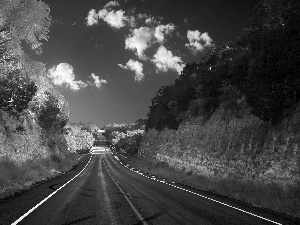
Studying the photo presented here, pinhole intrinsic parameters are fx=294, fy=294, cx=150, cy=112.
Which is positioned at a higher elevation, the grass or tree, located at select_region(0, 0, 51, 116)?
tree, located at select_region(0, 0, 51, 116)

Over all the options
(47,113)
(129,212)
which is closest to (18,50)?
(129,212)

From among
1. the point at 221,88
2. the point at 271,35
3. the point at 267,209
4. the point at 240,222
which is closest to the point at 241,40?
the point at 221,88

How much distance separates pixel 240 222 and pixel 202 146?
20.6 meters

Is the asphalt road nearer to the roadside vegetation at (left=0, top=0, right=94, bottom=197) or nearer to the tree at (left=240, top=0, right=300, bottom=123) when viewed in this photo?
the roadside vegetation at (left=0, top=0, right=94, bottom=197)

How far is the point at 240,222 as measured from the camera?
8.77m

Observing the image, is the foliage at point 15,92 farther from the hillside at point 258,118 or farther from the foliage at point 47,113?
the hillside at point 258,118

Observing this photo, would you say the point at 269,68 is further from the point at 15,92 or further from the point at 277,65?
the point at 15,92

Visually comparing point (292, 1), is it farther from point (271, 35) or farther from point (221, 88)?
point (221, 88)

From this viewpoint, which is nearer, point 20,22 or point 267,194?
point 267,194

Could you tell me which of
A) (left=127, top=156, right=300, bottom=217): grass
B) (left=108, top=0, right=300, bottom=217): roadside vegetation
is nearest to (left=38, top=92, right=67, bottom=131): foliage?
(left=108, top=0, right=300, bottom=217): roadside vegetation

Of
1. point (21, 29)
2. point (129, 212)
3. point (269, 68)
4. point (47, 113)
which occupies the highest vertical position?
point (21, 29)

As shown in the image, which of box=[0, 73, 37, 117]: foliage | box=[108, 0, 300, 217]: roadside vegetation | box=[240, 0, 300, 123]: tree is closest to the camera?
box=[108, 0, 300, 217]: roadside vegetation

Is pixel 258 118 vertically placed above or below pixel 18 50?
below

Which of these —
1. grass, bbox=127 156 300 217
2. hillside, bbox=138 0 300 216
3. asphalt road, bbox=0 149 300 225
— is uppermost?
hillside, bbox=138 0 300 216
